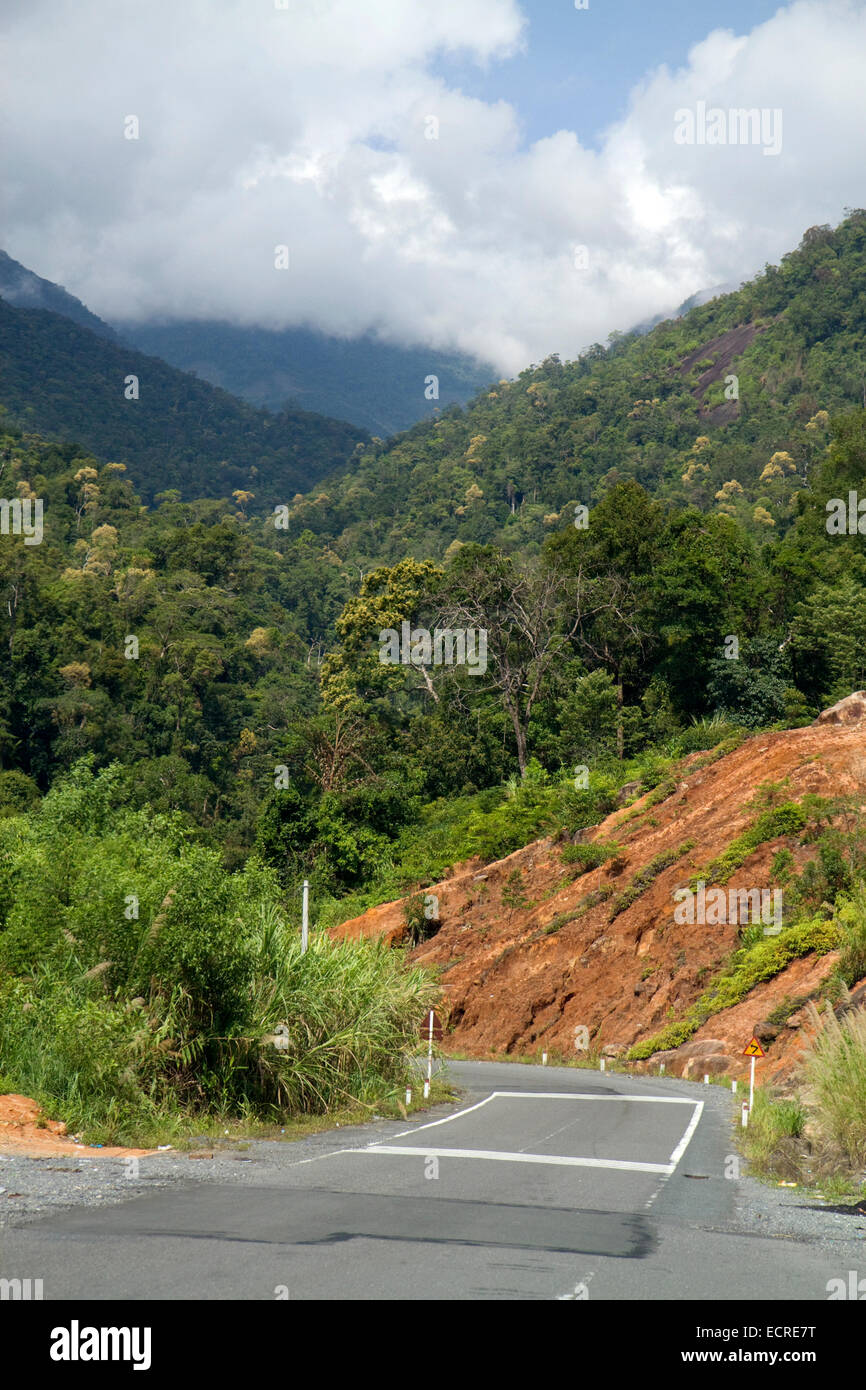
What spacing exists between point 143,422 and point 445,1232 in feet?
594

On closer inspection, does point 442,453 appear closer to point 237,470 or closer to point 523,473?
point 523,473

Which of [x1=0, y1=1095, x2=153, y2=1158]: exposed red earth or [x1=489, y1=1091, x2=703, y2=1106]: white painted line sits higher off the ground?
[x1=0, y1=1095, x2=153, y2=1158]: exposed red earth

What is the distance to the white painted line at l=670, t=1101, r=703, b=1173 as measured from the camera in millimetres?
12581

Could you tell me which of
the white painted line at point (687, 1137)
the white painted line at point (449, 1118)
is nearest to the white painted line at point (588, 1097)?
the white painted line at point (449, 1118)

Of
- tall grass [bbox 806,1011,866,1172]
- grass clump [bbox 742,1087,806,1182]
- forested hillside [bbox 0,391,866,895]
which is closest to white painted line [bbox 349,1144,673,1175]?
grass clump [bbox 742,1087,806,1182]

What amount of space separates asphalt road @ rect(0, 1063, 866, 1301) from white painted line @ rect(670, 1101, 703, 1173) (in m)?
0.07

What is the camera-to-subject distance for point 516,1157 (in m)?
12.3

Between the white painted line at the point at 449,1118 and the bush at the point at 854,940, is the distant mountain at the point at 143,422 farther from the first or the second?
the white painted line at the point at 449,1118

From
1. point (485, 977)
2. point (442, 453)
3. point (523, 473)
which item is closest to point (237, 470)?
point (442, 453)

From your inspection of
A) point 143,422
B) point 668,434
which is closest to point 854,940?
point 668,434

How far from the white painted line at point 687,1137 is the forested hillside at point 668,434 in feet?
231

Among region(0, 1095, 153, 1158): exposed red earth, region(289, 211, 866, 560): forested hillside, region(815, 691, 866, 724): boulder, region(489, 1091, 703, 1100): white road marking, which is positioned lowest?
region(489, 1091, 703, 1100): white road marking

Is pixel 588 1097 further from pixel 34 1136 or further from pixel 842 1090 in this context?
pixel 34 1136

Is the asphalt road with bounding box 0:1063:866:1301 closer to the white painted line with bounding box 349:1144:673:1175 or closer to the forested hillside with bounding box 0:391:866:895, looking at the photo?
the white painted line with bounding box 349:1144:673:1175
